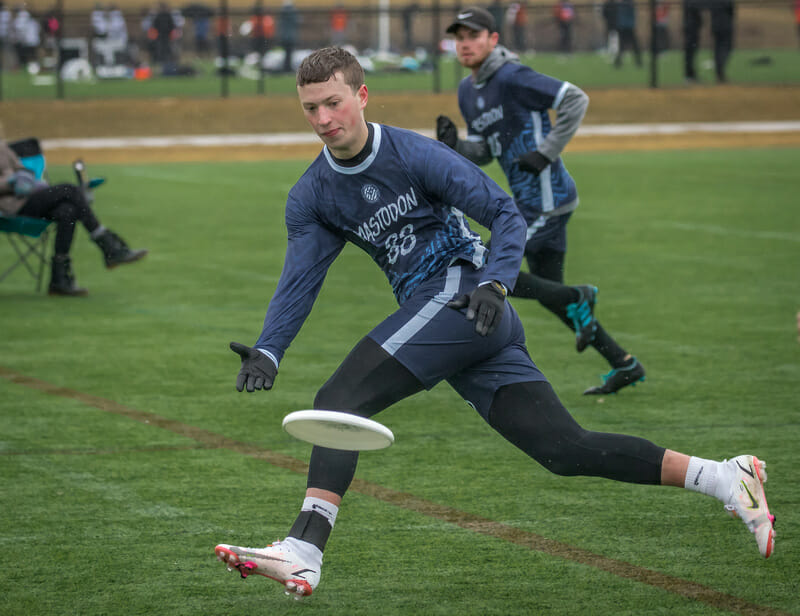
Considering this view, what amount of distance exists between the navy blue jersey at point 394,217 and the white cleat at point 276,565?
26.0 inches

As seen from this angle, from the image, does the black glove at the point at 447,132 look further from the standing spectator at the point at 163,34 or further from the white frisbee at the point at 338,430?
the standing spectator at the point at 163,34

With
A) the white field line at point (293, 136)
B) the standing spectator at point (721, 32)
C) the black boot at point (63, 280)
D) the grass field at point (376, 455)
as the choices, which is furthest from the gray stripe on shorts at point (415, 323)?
the standing spectator at point (721, 32)

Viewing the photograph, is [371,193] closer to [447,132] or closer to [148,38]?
[447,132]

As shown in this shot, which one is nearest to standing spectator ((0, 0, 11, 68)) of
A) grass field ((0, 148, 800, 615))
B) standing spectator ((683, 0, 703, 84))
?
standing spectator ((683, 0, 703, 84))

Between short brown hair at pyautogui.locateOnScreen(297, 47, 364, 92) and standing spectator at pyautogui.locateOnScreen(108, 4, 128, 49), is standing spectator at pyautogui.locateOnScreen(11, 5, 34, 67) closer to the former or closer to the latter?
standing spectator at pyautogui.locateOnScreen(108, 4, 128, 49)

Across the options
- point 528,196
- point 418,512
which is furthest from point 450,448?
point 528,196

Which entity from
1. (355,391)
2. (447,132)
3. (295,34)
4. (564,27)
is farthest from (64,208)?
(564,27)

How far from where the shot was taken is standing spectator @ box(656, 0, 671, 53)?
30.5 meters

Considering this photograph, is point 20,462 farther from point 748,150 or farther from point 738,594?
point 748,150

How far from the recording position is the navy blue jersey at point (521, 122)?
773 centimetres

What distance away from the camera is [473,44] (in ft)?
25.3

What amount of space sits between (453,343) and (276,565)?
91 cm

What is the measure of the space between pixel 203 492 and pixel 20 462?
3.50 ft

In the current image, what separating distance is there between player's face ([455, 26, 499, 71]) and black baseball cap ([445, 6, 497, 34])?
25 millimetres
